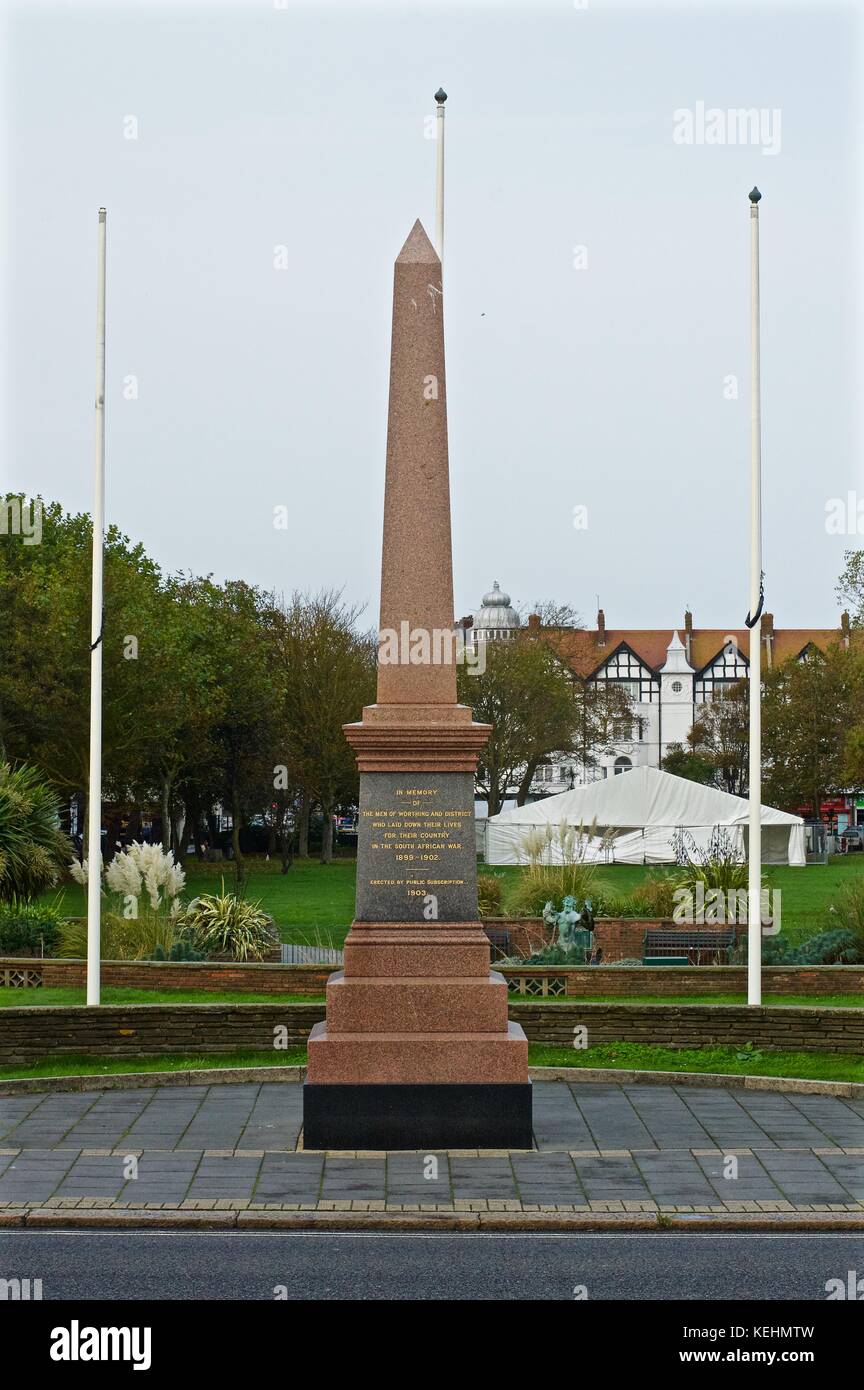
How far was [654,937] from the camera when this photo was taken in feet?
67.6

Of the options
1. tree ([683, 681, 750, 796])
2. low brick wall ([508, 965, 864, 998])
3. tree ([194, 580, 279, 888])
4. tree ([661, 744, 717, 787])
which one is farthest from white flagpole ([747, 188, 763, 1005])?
tree ([683, 681, 750, 796])

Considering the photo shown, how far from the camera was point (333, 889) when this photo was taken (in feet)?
130

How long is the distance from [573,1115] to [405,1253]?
3795mm

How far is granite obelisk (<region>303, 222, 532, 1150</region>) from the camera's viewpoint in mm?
11016

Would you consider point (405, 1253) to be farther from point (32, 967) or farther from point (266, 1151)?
point (32, 967)

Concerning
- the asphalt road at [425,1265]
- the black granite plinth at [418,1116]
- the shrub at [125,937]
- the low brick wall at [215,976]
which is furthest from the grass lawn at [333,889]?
the asphalt road at [425,1265]

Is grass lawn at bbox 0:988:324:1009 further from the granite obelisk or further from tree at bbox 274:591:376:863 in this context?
tree at bbox 274:591:376:863

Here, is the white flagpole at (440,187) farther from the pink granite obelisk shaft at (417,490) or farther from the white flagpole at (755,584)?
the white flagpole at (755,584)

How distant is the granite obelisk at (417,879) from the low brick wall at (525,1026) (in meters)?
3.19

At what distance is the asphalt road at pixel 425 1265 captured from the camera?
7746 mm

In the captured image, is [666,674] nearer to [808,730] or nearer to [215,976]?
[808,730]

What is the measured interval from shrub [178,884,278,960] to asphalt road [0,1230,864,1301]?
10386 millimetres

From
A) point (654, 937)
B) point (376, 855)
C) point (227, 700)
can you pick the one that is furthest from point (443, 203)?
point (227, 700)

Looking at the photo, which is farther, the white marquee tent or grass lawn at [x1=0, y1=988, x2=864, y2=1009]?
the white marquee tent
